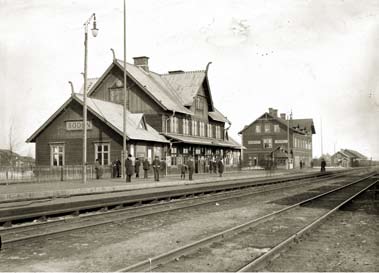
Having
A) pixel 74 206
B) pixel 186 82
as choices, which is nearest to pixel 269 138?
pixel 186 82

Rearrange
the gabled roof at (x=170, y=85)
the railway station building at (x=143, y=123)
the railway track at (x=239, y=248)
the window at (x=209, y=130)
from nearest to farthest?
the railway track at (x=239, y=248)
the railway station building at (x=143, y=123)
the gabled roof at (x=170, y=85)
the window at (x=209, y=130)

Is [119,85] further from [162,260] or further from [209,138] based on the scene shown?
[162,260]

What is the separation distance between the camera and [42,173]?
27.2m

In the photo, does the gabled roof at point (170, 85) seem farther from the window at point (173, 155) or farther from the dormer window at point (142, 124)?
the window at point (173, 155)

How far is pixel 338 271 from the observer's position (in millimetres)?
7137

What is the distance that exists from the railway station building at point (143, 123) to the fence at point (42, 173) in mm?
4295

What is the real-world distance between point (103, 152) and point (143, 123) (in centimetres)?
513

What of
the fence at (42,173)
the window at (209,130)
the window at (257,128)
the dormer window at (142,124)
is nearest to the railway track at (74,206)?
the fence at (42,173)

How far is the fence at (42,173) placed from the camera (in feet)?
82.5

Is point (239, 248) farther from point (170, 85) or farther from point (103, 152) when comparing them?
point (170, 85)

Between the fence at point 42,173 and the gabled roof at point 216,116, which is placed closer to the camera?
the fence at point 42,173

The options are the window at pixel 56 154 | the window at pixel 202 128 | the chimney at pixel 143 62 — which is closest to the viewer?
the window at pixel 56 154

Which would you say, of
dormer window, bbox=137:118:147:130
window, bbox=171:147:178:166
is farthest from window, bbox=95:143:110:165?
window, bbox=171:147:178:166

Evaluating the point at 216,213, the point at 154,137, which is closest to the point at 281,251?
the point at 216,213
